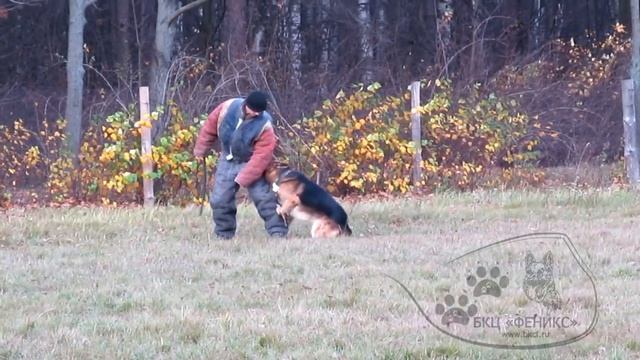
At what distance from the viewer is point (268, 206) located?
11.5 meters

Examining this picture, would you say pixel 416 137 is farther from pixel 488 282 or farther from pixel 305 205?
pixel 488 282

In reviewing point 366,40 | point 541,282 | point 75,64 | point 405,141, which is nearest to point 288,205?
point 541,282

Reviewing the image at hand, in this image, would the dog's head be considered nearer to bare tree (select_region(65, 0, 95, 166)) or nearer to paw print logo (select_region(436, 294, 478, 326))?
paw print logo (select_region(436, 294, 478, 326))

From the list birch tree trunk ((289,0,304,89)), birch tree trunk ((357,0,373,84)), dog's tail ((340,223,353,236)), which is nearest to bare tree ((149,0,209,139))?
birch tree trunk ((357,0,373,84))

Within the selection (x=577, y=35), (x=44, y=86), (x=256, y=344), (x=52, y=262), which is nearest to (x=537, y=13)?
(x=577, y=35)

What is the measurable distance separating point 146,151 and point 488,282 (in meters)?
8.65

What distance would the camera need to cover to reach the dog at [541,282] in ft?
24.9

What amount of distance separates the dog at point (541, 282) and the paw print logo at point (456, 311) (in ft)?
1.62

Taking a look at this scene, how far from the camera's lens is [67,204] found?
16.3 m

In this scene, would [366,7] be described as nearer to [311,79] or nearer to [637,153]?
[311,79]

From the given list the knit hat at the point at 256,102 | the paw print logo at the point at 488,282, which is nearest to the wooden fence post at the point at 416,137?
the knit hat at the point at 256,102

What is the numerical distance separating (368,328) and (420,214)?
22.2 ft

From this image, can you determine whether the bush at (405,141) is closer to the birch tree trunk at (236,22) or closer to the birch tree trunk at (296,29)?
the birch tree trunk at (236,22)

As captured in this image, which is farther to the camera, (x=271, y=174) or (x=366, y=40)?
(x=366, y=40)
